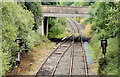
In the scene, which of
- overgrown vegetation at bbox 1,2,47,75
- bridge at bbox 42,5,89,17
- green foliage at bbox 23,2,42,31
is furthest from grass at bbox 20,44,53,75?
bridge at bbox 42,5,89,17

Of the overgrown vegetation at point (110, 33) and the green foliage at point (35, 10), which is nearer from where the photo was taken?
the overgrown vegetation at point (110, 33)

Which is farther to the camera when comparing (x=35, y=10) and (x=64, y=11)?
(x=64, y=11)

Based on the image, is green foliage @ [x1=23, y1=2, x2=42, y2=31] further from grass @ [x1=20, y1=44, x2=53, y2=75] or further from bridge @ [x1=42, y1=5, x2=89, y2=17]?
grass @ [x1=20, y1=44, x2=53, y2=75]

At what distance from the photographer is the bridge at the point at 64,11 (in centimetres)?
2198

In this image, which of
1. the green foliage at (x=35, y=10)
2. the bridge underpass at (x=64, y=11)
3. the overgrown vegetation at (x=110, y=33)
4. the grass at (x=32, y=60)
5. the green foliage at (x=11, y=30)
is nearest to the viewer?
the green foliage at (x=11, y=30)

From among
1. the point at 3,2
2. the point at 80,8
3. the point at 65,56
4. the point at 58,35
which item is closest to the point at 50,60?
Result: the point at 65,56

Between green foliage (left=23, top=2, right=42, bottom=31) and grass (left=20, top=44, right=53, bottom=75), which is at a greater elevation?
green foliage (left=23, top=2, right=42, bottom=31)

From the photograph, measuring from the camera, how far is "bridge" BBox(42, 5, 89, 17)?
21984mm

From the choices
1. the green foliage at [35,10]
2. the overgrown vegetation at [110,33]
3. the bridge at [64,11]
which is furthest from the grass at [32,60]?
the bridge at [64,11]

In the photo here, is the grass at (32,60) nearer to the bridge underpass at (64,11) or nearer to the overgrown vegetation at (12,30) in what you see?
the overgrown vegetation at (12,30)

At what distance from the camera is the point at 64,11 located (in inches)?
866

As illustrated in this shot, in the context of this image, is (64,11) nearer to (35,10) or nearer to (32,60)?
(35,10)

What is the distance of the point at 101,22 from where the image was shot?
1606cm

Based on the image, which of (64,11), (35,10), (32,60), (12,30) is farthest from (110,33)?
(64,11)
